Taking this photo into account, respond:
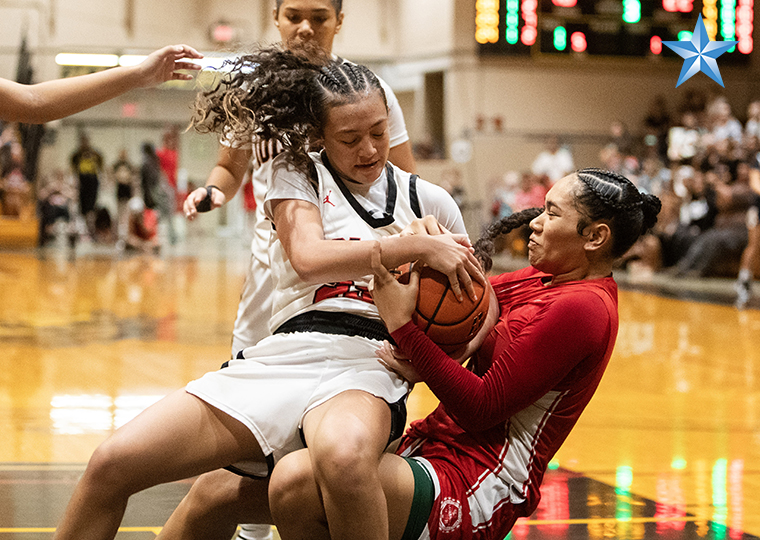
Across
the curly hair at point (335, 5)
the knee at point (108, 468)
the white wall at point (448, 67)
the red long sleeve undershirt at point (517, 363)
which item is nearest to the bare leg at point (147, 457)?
the knee at point (108, 468)

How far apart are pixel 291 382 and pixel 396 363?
0.23 metres

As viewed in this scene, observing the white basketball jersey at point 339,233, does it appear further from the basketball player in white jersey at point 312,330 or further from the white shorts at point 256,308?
the white shorts at point 256,308

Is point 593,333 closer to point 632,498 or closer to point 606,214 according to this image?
point 606,214

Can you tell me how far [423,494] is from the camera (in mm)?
1928

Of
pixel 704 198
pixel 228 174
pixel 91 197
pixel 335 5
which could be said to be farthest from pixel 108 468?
pixel 91 197

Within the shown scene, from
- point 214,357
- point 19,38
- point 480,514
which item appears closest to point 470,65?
point 19,38

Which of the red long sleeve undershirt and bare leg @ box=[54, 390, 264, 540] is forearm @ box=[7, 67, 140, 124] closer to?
bare leg @ box=[54, 390, 264, 540]

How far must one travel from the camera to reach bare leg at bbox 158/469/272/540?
212 centimetres

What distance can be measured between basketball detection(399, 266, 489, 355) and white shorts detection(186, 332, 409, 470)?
0.46ft

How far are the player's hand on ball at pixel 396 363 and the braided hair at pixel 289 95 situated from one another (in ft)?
1.51

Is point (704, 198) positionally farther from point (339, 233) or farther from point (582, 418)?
point (339, 233)

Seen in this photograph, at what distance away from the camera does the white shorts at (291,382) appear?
195 cm

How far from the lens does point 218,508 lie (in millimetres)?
2129

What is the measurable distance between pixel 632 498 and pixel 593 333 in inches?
57.5
